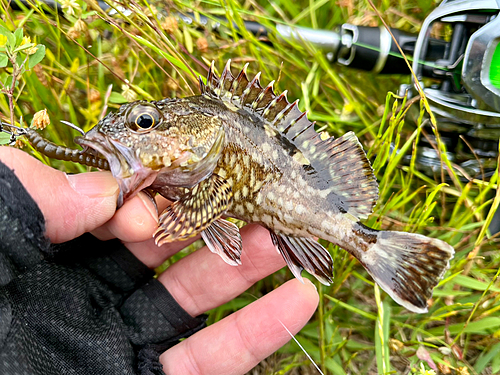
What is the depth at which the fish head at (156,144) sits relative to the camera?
1.90 metres

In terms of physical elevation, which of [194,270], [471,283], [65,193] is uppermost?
[65,193]

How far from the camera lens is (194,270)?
8.66 feet

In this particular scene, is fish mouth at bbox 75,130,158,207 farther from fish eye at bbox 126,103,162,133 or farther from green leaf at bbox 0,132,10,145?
green leaf at bbox 0,132,10,145

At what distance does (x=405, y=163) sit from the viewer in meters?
3.14

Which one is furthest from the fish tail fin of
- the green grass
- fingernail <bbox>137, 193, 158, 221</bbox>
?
fingernail <bbox>137, 193, 158, 221</bbox>

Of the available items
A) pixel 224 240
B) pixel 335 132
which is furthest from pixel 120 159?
pixel 335 132

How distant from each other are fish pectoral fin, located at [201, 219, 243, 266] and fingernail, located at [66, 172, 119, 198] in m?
0.52

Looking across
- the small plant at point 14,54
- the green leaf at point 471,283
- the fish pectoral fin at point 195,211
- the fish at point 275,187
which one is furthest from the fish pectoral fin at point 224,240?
the green leaf at point 471,283

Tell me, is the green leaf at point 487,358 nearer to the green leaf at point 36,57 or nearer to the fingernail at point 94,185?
the fingernail at point 94,185

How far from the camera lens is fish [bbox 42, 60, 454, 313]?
2057 millimetres

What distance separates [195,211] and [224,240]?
0.80 ft

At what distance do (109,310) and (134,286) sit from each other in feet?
0.76

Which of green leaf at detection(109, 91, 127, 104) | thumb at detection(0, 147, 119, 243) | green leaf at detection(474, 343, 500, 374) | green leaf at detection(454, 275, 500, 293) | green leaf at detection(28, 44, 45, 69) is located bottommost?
green leaf at detection(474, 343, 500, 374)

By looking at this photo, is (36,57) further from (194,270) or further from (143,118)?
(194,270)
